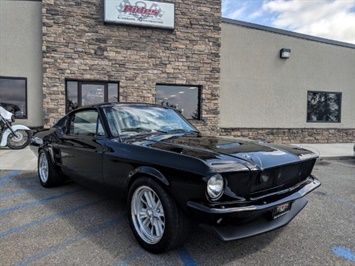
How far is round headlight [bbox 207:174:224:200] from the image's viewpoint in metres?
2.18

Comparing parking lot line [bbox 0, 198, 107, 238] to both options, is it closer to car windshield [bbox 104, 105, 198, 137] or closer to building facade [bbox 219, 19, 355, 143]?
car windshield [bbox 104, 105, 198, 137]

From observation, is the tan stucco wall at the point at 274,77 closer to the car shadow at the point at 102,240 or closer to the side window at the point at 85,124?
the side window at the point at 85,124

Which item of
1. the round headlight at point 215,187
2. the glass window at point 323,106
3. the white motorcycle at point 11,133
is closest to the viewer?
the round headlight at point 215,187

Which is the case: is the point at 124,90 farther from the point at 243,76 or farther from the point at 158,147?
the point at 158,147

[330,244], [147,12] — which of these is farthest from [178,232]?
[147,12]

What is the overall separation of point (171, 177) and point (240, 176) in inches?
23.1

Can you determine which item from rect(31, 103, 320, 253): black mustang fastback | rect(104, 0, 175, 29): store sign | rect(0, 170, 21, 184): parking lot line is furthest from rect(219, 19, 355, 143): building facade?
rect(31, 103, 320, 253): black mustang fastback

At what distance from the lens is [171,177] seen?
240 cm

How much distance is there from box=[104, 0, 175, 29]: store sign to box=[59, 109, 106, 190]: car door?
6.57 metres

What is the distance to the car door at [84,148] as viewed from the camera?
10.9ft

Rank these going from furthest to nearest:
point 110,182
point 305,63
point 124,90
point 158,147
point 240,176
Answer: point 305,63 < point 124,90 < point 110,182 < point 158,147 < point 240,176

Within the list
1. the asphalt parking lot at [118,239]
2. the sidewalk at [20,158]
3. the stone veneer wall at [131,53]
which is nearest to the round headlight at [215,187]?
the asphalt parking lot at [118,239]

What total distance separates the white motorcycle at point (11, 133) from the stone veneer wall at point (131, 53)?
807mm

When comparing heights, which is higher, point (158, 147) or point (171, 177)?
point (158, 147)
